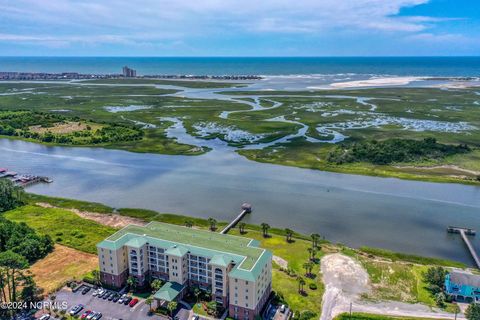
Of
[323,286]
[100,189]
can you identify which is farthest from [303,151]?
[323,286]

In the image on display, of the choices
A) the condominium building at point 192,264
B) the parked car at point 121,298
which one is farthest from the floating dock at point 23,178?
the parked car at point 121,298

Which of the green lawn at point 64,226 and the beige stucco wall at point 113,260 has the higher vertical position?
the beige stucco wall at point 113,260

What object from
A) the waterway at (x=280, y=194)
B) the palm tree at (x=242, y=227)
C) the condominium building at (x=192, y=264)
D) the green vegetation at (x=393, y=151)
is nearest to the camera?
the condominium building at (x=192, y=264)

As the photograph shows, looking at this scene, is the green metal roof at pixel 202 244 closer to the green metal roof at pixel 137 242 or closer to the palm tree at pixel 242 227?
the green metal roof at pixel 137 242

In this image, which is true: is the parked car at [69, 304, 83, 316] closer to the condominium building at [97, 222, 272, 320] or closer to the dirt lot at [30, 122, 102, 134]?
the condominium building at [97, 222, 272, 320]

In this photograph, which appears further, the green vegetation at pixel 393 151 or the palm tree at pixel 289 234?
the green vegetation at pixel 393 151

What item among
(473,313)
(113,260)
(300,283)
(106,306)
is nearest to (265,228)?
(300,283)
